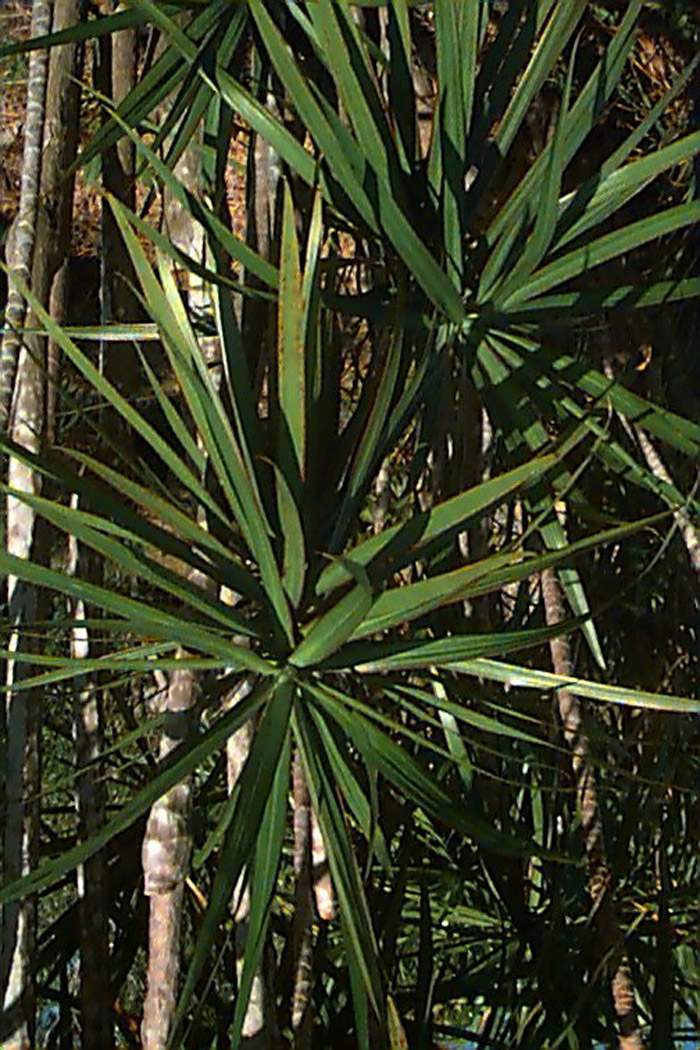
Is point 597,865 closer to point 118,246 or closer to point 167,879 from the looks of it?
point 167,879

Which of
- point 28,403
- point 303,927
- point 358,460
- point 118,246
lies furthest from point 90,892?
Result: point 118,246

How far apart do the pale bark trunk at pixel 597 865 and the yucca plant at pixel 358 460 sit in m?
0.01

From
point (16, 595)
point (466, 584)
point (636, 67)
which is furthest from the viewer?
point (636, 67)

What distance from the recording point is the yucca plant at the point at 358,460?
0.99m

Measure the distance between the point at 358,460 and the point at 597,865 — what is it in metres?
0.48

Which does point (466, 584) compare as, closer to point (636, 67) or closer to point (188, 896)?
point (188, 896)

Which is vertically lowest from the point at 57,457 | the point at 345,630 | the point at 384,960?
the point at 384,960

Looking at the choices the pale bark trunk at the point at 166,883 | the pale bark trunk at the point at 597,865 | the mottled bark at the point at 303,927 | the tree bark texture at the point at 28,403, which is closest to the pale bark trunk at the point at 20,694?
the tree bark texture at the point at 28,403

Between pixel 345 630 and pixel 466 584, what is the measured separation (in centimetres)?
8

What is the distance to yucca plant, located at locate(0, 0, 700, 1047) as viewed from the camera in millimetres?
985

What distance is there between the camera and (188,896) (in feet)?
5.08

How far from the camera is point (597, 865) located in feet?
4.27

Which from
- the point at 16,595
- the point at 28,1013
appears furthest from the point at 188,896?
the point at 16,595

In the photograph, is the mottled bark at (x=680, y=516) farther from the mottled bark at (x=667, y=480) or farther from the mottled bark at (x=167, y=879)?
the mottled bark at (x=167, y=879)
